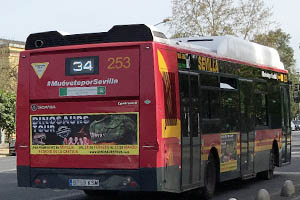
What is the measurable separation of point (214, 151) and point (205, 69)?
67.4 inches

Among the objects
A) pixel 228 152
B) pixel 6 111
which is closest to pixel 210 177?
pixel 228 152

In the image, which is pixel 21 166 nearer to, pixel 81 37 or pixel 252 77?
pixel 81 37

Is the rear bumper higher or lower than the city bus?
lower

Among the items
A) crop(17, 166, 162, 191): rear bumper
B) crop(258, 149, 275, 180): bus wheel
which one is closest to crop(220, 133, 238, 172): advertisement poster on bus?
crop(258, 149, 275, 180): bus wheel

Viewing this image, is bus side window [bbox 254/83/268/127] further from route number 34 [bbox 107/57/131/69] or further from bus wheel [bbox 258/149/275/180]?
route number 34 [bbox 107/57/131/69]

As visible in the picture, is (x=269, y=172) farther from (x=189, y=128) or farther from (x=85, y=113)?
(x=85, y=113)

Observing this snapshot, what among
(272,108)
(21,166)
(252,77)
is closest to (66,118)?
(21,166)

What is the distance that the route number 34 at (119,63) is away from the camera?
38.7 feet

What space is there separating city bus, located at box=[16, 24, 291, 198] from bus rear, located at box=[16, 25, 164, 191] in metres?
0.02

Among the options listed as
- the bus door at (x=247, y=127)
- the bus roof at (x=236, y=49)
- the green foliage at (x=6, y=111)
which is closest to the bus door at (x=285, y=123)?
the bus roof at (x=236, y=49)

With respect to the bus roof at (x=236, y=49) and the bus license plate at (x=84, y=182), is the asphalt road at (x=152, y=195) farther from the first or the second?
the bus roof at (x=236, y=49)

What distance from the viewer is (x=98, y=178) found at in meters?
12.0

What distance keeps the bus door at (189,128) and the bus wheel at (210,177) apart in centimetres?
68

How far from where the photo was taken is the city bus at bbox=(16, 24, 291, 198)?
1162cm
